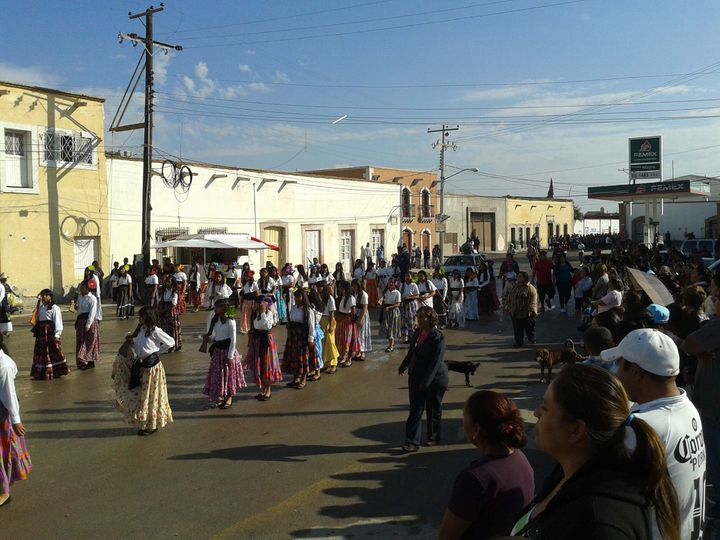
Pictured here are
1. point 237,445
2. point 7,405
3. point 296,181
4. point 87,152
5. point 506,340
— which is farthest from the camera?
point 296,181

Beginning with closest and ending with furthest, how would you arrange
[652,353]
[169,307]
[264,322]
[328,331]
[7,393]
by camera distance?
[652,353] → [7,393] → [264,322] → [328,331] → [169,307]

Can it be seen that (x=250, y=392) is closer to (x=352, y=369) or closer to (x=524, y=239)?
(x=352, y=369)

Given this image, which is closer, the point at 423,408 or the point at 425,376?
the point at 425,376

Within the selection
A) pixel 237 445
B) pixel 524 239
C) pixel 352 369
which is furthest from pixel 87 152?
pixel 524 239

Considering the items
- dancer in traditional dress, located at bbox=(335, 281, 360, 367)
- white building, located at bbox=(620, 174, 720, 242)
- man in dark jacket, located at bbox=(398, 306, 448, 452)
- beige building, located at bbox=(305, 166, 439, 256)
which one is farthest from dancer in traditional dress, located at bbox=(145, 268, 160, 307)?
white building, located at bbox=(620, 174, 720, 242)

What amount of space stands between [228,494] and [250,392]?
4.39 meters

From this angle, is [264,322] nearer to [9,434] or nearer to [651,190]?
[9,434]

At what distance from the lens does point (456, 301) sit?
18.5 meters

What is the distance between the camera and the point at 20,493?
21.1 ft

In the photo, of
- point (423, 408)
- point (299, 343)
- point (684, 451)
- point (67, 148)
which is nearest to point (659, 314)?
point (423, 408)

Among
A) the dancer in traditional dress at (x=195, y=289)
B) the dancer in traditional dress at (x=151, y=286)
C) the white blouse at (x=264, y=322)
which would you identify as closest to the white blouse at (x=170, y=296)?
the white blouse at (x=264, y=322)

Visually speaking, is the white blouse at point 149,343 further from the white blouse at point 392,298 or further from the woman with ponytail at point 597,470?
the white blouse at point 392,298

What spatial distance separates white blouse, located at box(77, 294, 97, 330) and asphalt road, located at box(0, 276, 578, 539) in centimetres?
123

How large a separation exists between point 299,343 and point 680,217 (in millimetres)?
52029
